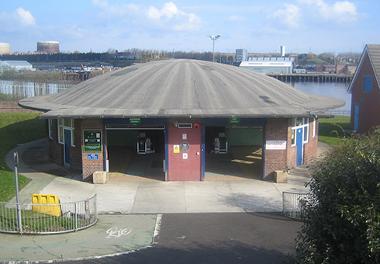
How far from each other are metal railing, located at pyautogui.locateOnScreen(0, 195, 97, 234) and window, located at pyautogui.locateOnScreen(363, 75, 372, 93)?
27990mm

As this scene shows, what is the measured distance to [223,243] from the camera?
14.6m

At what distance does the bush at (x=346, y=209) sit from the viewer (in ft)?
24.6

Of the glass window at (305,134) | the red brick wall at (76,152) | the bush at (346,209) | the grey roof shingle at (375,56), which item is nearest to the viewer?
the bush at (346,209)

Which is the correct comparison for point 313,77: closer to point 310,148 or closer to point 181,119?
point 310,148

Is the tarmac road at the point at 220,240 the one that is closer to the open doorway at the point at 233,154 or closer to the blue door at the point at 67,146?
the open doorway at the point at 233,154

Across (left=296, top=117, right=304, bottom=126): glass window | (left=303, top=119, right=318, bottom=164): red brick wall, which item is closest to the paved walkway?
(left=296, top=117, right=304, bottom=126): glass window

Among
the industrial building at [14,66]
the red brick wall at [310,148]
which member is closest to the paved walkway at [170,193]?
the red brick wall at [310,148]

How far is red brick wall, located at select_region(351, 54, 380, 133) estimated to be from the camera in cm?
3709

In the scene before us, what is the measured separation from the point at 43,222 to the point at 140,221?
10.5 feet

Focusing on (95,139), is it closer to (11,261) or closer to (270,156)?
(270,156)

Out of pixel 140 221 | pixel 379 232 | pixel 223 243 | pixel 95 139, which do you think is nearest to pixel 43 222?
pixel 140 221

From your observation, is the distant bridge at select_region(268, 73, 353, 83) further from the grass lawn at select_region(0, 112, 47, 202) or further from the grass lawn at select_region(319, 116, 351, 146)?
the grass lawn at select_region(0, 112, 47, 202)

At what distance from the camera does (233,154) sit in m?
29.4

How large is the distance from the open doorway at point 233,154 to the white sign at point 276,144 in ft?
5.20
